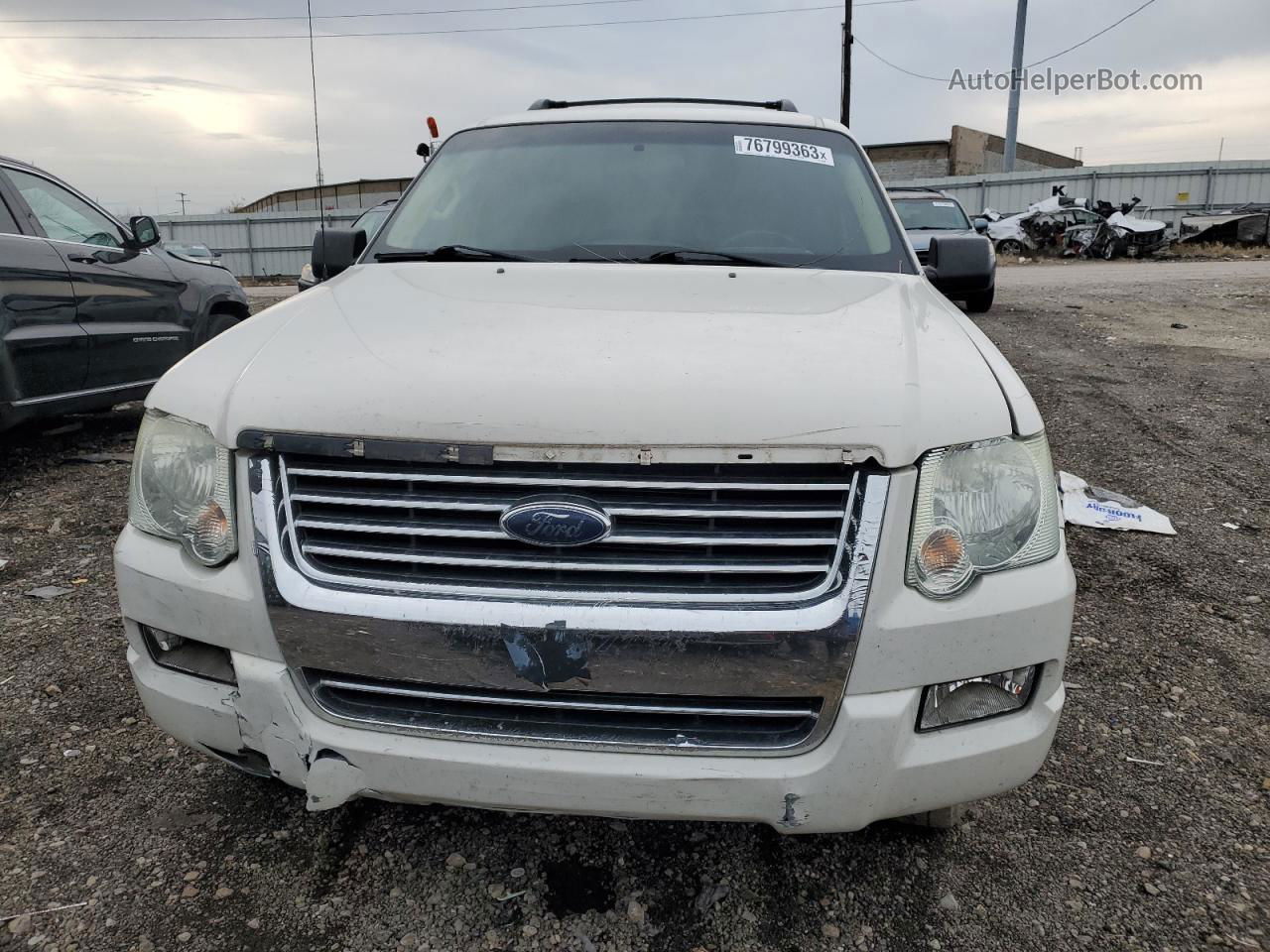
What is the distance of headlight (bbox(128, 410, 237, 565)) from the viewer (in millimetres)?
1782

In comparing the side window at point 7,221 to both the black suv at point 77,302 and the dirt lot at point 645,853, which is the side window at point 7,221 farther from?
the dirt lot at point 645,853

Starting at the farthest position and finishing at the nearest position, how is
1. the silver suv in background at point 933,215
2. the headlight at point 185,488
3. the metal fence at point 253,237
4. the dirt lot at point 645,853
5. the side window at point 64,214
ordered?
the metal fence at point 253,237, the silver suv in background at point 933,215, the side window at point 64,214, the dirt lot at point 645,853, the headlight at point 185,488

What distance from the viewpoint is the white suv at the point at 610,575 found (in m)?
1.62

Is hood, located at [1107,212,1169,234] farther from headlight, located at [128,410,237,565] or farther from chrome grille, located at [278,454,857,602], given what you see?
headlight, located at [128,410,237,565]

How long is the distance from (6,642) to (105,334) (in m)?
2.68

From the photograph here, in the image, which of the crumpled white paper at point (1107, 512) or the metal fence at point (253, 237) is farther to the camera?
the metal fence at point (253, 237)

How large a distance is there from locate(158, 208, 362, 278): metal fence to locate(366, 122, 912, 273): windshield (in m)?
28.4

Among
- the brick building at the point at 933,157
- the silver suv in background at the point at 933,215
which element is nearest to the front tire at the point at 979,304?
the silver suv in background at the point at 933,215

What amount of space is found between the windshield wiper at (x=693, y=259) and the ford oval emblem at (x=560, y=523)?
1211 millimetres

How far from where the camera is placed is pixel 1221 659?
310cm

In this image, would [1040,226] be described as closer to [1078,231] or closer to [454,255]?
[1078,231]

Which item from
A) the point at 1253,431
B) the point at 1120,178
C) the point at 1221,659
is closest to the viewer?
the point at 1221,659

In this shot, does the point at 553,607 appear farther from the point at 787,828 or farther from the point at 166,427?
the point at 166,427

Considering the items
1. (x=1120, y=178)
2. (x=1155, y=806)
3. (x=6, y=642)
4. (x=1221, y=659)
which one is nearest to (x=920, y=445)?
(x=1155, y=806)
